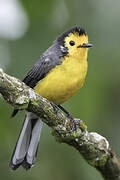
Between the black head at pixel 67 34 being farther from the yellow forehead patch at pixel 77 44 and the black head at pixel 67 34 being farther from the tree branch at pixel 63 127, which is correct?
the tree branch at pixel 63 127

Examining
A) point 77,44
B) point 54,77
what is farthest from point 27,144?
point 77,44

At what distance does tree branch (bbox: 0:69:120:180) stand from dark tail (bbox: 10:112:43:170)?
0.60 m

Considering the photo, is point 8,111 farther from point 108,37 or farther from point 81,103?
point 108,37

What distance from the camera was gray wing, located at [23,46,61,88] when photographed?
207 inches

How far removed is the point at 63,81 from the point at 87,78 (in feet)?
1.95

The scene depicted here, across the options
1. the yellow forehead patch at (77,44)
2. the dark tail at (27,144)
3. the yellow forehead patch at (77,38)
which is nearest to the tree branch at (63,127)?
the dark tail at (27,144)

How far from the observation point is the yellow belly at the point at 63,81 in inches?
201

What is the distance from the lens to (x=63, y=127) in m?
4.62

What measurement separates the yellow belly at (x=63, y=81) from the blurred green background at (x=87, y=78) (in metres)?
0.28

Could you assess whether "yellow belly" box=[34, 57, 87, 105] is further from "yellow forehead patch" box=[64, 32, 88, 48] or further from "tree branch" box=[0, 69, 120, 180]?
"tree branch" box=[0, 69, 120, 180]

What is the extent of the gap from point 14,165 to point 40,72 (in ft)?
3.58

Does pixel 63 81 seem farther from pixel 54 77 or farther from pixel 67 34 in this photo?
pixel 67 34

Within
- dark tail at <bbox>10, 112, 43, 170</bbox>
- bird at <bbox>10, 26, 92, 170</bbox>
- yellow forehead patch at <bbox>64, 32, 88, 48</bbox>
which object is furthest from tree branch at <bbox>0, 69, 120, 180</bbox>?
yellow forehead patch at <bbox>64, 32, 88, 48</bbox>

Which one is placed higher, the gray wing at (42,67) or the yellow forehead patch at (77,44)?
the yellow forehead patch at (77,44)
